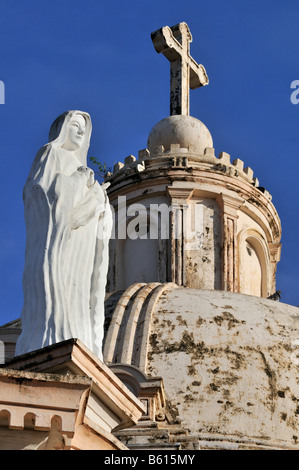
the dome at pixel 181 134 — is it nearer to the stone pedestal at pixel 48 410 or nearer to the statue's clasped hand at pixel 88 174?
the statue's clasped hand at pixel 88 174

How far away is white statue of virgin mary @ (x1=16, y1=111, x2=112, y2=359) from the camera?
9875 mm

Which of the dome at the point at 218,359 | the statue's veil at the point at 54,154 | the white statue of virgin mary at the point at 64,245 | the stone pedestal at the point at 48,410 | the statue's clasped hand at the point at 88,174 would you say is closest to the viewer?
the stone pedestal at the point at 48,410

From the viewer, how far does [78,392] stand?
27.2ft

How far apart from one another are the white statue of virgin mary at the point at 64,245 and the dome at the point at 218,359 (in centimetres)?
593

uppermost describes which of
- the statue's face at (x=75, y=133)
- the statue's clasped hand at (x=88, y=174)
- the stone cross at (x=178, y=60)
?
the stone cross at (x=178, y=60)

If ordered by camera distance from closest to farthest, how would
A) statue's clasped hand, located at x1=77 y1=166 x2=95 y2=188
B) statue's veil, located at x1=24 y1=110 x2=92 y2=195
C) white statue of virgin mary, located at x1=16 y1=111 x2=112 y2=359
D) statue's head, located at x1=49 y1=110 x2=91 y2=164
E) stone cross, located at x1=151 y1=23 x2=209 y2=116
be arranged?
white statue of virgin mary, located at x1=16 y1=111 x2=112 y2=359, statue's veil, located at x1=24 y1=110 x2=92 y2=195, statue's clasped hand, located at x1=77 y1=166 x2=95 y2=188, statue's head, located at x1=49 y1=110 x2=91 y2=164, stone cross, located at x1=151 y1=23 x2=209 y2=116

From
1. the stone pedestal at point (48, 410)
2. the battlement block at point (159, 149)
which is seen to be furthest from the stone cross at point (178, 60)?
the stone pedestal at point (48, 410)

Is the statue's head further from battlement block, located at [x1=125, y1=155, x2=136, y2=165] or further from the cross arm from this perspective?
the cross arm

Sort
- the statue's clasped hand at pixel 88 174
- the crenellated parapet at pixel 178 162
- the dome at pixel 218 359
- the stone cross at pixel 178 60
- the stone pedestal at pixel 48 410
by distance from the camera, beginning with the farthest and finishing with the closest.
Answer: the stone cross at pixel 178 60 < the crenellated parapet at pixel 178 162 < the dome at pixel 218 359 < the statue's clasped hand at pixel 88 174 < the stone pedestal at pixel 48 410

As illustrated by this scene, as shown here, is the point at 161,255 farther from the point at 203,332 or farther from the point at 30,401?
the point at 30,401

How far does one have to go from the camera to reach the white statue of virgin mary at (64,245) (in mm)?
9875

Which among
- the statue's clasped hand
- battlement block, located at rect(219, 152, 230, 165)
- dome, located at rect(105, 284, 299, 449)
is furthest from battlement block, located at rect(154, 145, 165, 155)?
the statue's clasped hand

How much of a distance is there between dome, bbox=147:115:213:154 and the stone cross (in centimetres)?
81
